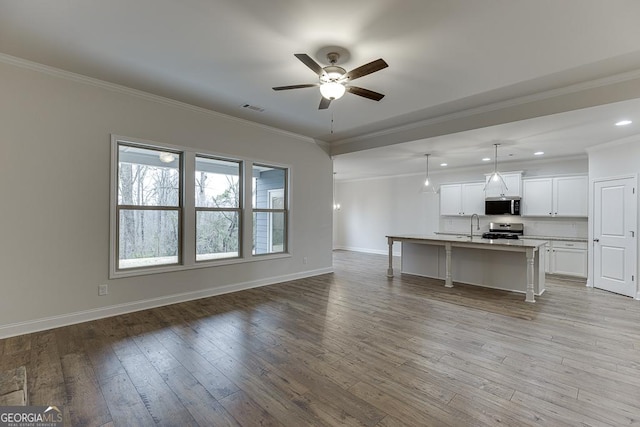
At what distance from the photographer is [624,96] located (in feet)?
10.8

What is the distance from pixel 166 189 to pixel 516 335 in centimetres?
494

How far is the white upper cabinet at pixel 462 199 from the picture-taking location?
7699mm

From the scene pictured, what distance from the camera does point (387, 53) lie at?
2.95 m

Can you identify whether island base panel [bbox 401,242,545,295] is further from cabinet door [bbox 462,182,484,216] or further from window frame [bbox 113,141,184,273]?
window frame [bbox 113,141,184,273]

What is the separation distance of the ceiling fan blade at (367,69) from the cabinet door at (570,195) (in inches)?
245

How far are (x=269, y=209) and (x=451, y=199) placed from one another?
537 centimetres

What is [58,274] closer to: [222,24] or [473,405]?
[222,24]

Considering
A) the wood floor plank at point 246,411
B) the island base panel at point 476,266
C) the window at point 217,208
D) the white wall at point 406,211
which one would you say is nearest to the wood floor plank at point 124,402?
the wood floor plank at point 246,411

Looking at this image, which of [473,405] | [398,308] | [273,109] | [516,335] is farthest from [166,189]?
[516,335]

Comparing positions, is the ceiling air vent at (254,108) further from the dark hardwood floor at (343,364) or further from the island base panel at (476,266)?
the island base panel at (476,266)

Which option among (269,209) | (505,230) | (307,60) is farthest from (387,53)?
(505,230)

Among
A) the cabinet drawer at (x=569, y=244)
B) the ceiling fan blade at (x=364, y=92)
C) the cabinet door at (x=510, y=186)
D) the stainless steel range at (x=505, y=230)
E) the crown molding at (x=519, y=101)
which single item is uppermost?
the crown molding at (x=519, y=101)

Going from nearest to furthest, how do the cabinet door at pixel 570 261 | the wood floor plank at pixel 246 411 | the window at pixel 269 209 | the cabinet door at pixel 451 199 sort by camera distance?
the wood floor plank at pixel 246 411
the window at pixel 269 209
the cabinet door at pixel 570 261
the cabinet door at pixel 451 199

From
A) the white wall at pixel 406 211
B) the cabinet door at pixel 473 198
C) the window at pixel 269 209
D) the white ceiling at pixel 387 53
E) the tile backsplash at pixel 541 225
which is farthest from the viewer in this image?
the cabinet door at pixel 473 198
